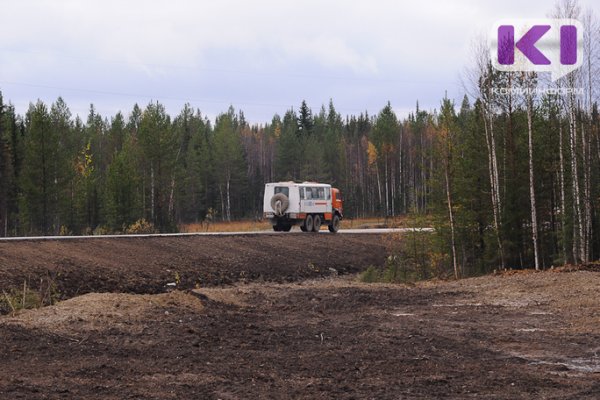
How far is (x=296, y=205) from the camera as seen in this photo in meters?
42.5

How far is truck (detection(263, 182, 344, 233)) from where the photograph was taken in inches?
1676

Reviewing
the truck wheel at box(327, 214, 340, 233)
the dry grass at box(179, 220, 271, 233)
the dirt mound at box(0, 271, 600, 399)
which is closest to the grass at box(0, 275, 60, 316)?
the dirt mound at box(0, 271, 600, 399)

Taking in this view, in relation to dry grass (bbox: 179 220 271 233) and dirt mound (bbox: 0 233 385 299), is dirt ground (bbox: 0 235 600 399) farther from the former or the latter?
dry grass (bbox: 179 220 271 233)

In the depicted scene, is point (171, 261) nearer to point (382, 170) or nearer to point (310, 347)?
point (310, 347)

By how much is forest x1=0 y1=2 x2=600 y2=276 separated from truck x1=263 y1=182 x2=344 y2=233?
4.94 metres

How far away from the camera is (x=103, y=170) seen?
3905 inches

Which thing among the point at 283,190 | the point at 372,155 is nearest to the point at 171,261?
the point at 283,190

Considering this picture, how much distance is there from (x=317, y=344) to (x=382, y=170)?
8934 cm

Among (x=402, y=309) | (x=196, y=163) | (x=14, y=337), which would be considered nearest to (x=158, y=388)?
(x=14, y=337)

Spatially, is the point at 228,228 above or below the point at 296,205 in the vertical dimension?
below

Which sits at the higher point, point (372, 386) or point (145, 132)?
point (145, 132)

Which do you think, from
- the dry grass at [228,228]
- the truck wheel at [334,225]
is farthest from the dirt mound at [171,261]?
the dry grass at [228,228]

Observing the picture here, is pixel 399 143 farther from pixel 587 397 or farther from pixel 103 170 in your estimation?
pixel 587 397

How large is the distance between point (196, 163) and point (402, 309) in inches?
3045
